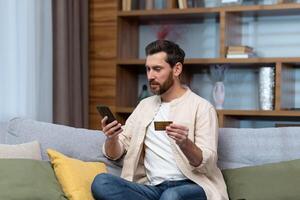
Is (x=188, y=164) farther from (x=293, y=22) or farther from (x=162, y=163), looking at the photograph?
(x=293, y=22)

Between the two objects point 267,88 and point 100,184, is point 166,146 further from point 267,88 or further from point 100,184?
point 267,88

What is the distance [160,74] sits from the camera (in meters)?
2.74

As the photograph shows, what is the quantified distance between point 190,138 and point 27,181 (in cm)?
78

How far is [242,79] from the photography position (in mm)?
4191

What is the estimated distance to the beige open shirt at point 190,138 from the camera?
2.58 m

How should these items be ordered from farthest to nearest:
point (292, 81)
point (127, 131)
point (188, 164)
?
point (292, 81)
point (127, 131)
point (188, 164)

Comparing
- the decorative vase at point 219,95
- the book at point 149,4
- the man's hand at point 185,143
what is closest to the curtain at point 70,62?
the book at point 149,4

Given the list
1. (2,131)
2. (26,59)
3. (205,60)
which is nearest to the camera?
(2,131)

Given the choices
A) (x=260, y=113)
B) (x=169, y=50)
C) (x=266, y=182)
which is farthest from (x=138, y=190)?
(x=260, y=113)

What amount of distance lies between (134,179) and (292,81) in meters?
1.78

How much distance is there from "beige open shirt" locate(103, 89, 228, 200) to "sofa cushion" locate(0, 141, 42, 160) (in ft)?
1.40

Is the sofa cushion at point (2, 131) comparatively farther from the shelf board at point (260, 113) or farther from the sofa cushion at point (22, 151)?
the shelf board at point (260, 113)

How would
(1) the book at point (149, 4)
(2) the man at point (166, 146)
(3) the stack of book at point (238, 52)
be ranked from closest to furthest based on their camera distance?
(2) the man at point (166, 146)
(3) the stack of book at point (238, 52)
(1) the book at point (149, 4)

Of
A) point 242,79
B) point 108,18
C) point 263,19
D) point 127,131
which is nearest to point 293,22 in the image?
point 263,19
